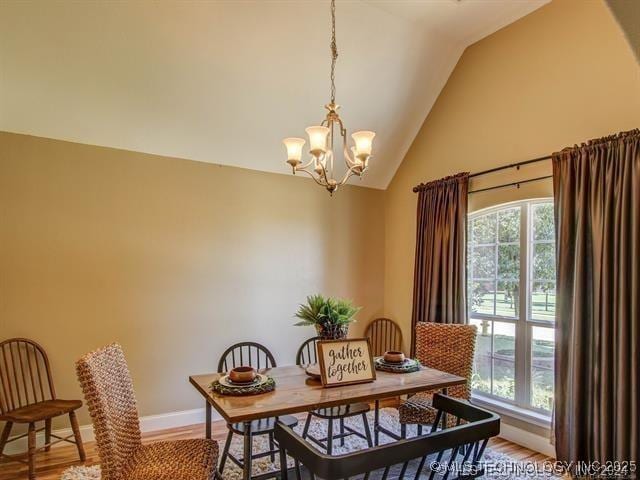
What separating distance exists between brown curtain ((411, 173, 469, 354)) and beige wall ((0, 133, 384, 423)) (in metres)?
0.88

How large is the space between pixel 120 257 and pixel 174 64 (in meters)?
1.67

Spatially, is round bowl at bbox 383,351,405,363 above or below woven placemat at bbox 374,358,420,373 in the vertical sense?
above

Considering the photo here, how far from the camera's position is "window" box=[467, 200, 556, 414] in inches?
131

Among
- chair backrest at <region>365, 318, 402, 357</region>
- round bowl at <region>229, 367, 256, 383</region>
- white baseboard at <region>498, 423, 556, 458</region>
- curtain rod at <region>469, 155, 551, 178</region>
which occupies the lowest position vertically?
white baseboard at <region>498, 423, 556, 458</region>

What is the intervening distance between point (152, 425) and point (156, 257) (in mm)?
1476

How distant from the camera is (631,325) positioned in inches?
101

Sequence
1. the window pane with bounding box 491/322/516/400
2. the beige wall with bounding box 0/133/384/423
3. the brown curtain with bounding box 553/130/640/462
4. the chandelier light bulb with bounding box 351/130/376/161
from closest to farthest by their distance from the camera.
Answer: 1. the chandelier light bulb with bounding box 351/130/376/161
2. the brown curtain with bounding box 553/130/640/462
3. the beige wall with bounding box 0/133/384/423
4. the window pane with bounding box 491/322/516/400

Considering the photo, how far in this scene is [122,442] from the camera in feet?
6.81

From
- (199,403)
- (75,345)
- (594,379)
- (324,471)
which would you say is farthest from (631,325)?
(75,345)

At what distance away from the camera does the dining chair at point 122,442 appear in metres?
1.91

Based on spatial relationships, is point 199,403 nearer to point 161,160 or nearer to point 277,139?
point 161,160

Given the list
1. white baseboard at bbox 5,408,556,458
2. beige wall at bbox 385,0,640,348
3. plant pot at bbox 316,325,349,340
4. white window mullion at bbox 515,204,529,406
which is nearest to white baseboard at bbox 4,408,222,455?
white baseboard at bbox 5,408,556,458

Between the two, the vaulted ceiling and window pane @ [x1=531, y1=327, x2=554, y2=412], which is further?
window pane @ [x1=531, y1=327, x2=554, y2=412]

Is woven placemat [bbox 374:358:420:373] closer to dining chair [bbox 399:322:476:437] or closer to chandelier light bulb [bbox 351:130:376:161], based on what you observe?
dining chair [bbox 399:322:476:437]
